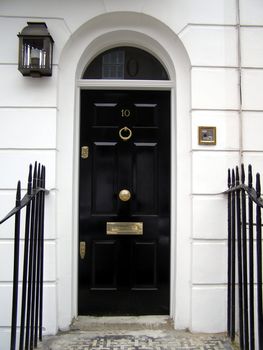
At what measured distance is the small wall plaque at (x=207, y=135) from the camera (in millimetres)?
3797

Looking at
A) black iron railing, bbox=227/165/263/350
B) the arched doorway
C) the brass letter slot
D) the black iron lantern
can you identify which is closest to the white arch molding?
the arched doorway

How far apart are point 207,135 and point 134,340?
1.99m

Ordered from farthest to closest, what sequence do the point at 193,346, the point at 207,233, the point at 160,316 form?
the point at 160,316
the point at 207,233
the point at 193,346

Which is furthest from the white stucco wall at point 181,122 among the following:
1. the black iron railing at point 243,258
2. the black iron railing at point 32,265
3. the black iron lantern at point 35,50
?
the black iron railing at point 32,265

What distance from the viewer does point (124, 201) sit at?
407 cm

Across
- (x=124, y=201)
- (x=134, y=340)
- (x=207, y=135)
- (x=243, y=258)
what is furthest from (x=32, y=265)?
(x=207, y=135)

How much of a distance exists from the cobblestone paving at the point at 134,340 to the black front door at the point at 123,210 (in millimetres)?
364

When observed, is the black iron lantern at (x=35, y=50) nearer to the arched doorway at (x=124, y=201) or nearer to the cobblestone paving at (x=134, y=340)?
the arched doorway at (x=124, y=201)

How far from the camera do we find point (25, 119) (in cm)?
380

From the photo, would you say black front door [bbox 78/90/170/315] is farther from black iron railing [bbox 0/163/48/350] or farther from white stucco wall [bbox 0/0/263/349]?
black iron railing [bbox 0/163/48/350]

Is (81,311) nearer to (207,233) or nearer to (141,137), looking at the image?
(207,233)

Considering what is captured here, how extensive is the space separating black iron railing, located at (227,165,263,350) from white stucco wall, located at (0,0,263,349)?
218 millimetres

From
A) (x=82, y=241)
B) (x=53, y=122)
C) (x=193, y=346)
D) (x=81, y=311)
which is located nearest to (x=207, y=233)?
(x=193, y=346)

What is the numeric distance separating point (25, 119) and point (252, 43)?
2325 mm
